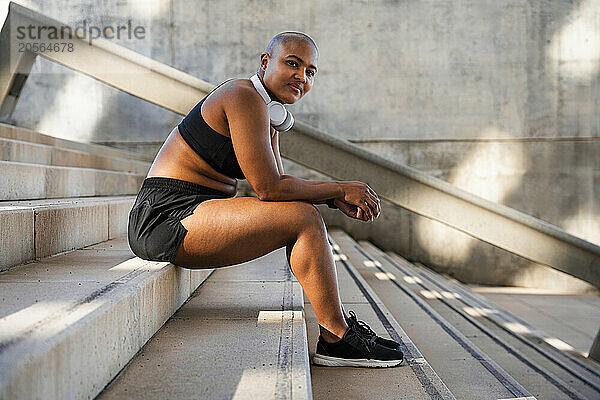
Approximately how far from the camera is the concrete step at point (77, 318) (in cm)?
90

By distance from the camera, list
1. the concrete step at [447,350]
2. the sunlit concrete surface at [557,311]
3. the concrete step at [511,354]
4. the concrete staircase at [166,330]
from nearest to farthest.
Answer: the concrete staircase at [166,330]
the concrete step at [447,350]
the concrete step at [511,354]
the sunlit concrete surface at [557,311]

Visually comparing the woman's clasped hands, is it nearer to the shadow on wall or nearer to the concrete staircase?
the concrete staircase

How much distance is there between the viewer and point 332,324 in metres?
1.70

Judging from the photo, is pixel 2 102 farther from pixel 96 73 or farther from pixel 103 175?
pixel 103 175

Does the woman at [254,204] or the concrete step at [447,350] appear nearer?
the woman at [254,204]

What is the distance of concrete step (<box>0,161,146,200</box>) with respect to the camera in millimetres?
2385

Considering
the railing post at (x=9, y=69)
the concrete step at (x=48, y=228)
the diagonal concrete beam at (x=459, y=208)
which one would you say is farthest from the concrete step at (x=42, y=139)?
the diagonal concrete beam at (x=459, y=208)

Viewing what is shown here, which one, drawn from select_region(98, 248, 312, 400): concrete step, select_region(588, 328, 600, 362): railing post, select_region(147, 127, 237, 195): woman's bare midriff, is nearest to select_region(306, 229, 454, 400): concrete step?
select_region(98, 248, 312, 400): concrete step

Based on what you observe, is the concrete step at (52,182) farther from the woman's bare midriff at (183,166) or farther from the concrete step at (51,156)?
the woman's bare midriff at (183,166)

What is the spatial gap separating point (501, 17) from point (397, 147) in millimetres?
1693

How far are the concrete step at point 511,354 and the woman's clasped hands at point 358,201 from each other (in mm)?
1283

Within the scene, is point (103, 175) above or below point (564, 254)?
above

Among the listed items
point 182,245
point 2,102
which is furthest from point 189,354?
point 2,102

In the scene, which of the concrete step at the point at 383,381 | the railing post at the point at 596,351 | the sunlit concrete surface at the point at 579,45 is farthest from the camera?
the sunlit concrete surface at the point at 579,45
